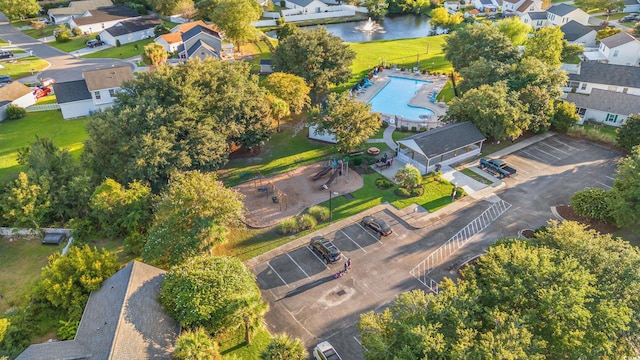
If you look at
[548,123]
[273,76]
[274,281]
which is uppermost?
[273,76]

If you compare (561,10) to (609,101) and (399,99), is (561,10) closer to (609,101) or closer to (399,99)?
(609,101)

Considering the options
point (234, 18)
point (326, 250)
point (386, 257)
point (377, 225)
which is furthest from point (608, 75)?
point (234, 18)

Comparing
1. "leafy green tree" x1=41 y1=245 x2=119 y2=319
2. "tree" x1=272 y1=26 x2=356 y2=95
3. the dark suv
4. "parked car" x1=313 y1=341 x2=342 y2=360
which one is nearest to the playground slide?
the dark suv

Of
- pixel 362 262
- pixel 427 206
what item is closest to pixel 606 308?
pixel 362 262

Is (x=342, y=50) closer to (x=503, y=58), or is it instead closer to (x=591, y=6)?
(x=503, y=58)

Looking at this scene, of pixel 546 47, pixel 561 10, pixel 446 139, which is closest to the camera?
pixel 446 139
